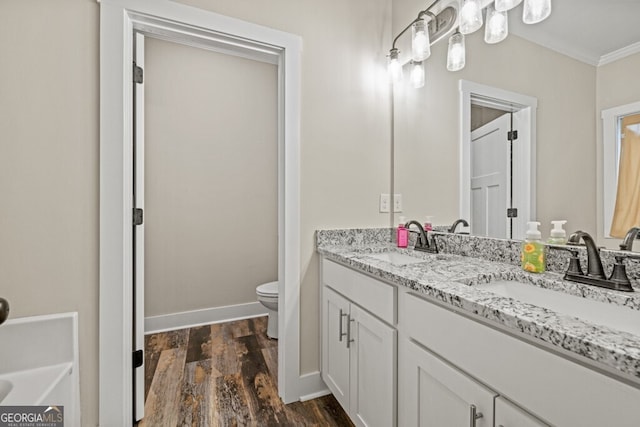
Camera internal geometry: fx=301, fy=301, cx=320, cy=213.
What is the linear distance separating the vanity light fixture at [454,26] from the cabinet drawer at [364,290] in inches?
45.1

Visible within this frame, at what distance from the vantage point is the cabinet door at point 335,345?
1367 mm

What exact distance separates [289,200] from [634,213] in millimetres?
1312

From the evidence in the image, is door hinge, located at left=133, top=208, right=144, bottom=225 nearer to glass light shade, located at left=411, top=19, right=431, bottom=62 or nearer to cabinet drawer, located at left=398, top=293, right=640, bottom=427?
cabinet drawer, located at left=398, top=293, right=640, bottom=427

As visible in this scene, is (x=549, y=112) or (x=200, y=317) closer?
(x=549, y=112)

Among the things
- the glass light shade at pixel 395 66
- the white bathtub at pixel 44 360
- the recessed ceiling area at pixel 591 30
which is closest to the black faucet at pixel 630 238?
the recessed ceiling area at pixel 591 30

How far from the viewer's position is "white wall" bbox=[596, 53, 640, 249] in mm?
915

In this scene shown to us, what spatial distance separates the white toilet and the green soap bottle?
161 centimetres

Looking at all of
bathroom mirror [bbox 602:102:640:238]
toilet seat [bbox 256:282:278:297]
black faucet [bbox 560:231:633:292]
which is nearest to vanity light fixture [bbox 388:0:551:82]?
bathroom mirror [bbox 602:102:640:238]

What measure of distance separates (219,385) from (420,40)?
221cm

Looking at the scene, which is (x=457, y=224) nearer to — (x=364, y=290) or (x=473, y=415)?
(x=364, y=290)

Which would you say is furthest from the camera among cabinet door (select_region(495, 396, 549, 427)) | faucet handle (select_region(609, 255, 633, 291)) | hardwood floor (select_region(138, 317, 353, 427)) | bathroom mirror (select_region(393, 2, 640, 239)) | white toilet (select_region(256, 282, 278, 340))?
white toilet (select_region(256, 282, 278, 340))

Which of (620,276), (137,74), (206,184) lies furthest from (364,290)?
(206,184)

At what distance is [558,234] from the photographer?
3.49ft

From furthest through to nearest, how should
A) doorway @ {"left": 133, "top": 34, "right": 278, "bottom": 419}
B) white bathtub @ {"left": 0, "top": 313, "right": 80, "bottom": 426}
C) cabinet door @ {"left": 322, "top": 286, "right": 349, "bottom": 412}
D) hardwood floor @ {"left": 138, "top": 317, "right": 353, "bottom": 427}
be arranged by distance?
doorway @ {"left": 133, "top": 34, "right": 278, "bottom": 419}
hardwood floor @ {"left": 138, "top": 317, "right": 353, "bottom": 427}
cabinet door @ {"left": 322, "top": 286, "right": 349, "bottom": 412}
white bathtub @ {"left": 0, "top": 313, "right": 80, "bottom": 426}
